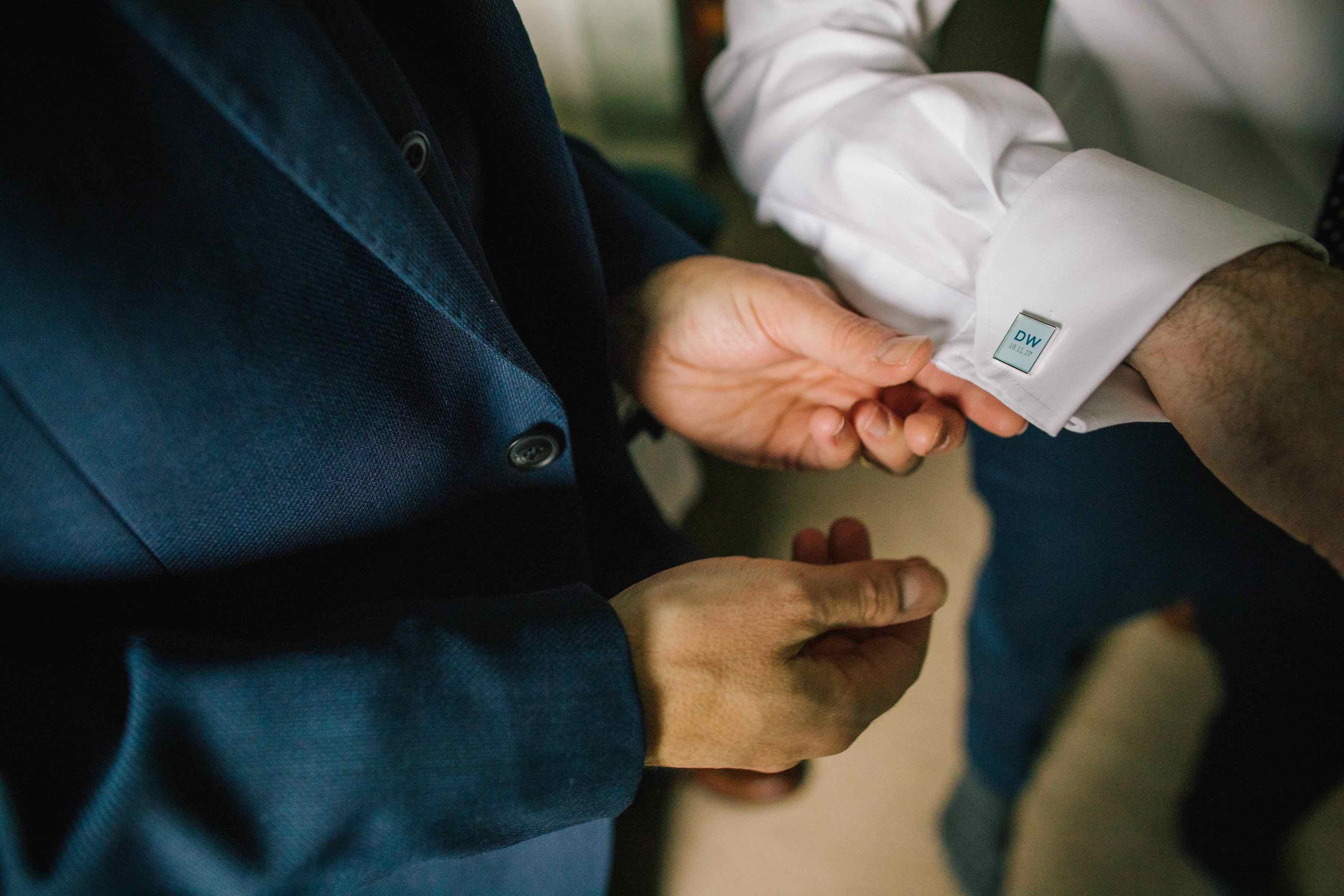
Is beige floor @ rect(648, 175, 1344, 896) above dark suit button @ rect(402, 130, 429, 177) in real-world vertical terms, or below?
below

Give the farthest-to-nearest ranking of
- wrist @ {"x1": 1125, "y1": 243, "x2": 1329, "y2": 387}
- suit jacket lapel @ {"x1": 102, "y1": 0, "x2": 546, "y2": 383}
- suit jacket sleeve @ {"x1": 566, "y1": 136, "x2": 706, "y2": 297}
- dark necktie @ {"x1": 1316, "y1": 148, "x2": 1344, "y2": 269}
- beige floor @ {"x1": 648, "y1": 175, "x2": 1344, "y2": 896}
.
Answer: beige floor @ {"x1": 648, "y1": 175, "x2": 1344, "y2": 896} → suit jacket sleeve @ {"x1": 566, "y1": 136, "x2": 706, "y2": 297} → dark necktie @ {"x1": 1316, "y1": 148, "x2": 1344, "y2": 269} → wrist @ {"x1": 1125, "y1": 243, "x2": 1329, "y2": 387} → suit jacket lapel @ {"x1": 102, "y1": 0, "x2": 546, "y2": 383}

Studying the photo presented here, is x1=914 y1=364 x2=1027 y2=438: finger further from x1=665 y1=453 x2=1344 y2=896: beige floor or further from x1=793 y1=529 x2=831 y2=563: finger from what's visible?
x1=665 y1=453 x2=1344 y2=896: beige floor

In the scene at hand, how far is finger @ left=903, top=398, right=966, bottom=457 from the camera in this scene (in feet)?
1.89

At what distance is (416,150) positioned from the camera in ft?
1.48

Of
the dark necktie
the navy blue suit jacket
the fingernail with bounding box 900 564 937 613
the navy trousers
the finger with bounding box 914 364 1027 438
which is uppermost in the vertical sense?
the navy blue suit jacket

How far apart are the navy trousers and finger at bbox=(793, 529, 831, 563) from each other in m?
0.32

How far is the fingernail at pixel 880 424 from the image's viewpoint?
0.60m

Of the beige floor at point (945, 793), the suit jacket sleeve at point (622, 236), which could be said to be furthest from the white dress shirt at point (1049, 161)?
the beige floor at point (945, 793)

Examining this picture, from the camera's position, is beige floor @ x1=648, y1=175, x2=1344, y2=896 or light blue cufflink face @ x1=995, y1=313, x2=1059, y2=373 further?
beige floor @ x1=648, y1=175, x2=1344, y2=896

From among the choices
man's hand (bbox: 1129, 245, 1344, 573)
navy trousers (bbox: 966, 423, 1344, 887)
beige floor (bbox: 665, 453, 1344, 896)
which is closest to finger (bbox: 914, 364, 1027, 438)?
man's hand (bbox: 1129, 245, 1344, 573)

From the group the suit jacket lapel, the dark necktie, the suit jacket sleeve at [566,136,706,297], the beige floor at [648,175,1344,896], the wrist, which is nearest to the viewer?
the suit jacket lapel

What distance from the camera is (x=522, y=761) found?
42 centimetres

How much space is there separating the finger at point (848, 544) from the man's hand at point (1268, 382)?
0.24 meters

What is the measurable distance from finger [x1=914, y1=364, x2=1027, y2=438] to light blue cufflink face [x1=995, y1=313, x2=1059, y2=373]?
59mm
